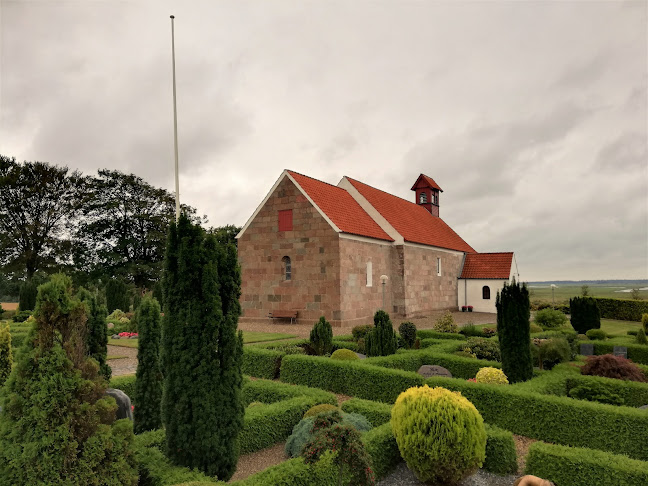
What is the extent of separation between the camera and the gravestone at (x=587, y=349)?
48.0ft

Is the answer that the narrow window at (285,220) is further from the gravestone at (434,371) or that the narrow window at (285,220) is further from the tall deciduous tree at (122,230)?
the tall deciduous tree at (122,230)

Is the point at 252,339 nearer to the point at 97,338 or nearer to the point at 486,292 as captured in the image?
the point at 97,338

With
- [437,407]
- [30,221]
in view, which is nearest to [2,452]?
[437,407]

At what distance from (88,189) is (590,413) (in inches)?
1715

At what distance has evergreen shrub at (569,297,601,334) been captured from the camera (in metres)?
19.9

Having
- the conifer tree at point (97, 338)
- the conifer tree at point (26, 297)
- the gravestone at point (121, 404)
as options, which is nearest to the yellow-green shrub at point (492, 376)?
the gravestone at point (121, 404)

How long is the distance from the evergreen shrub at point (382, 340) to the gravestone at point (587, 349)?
6934 mm

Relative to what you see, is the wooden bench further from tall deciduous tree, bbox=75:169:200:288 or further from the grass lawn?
tall deciduous tree, bbox=75:169:200:288

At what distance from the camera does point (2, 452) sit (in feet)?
13.5

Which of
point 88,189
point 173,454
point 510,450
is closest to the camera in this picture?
point 173,454

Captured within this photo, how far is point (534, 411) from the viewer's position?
791cm

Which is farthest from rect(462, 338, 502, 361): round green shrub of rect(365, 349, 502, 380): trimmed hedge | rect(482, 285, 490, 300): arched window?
rect(482, 285, 490, 300): arched window

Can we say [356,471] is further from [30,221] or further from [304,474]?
[30,221]

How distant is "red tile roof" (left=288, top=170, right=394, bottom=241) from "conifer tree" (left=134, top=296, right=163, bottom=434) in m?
14.9
